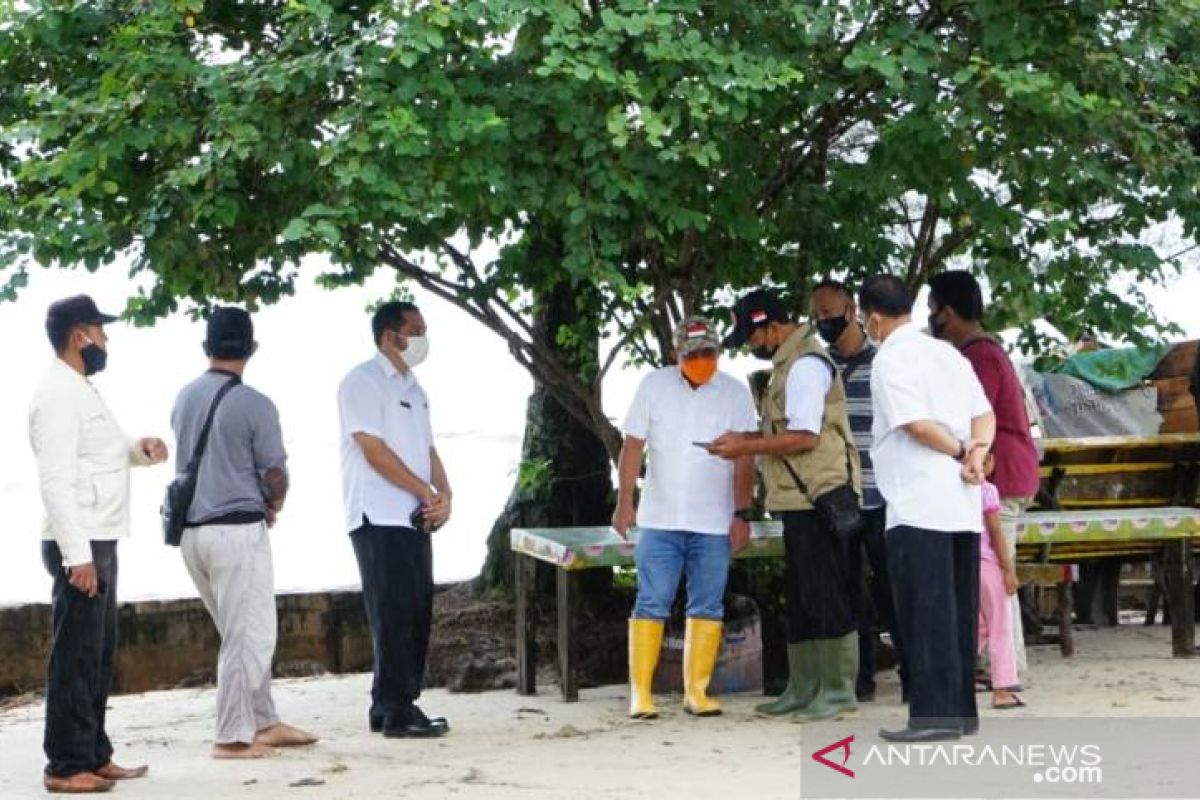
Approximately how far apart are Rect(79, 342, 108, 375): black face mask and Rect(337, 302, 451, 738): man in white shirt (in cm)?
144

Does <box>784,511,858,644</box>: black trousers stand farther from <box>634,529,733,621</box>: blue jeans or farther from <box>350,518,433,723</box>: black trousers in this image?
<box>350,518,433,723</box>: black trousers

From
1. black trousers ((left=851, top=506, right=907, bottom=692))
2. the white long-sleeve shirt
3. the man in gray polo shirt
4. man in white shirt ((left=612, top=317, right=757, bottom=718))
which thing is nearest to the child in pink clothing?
black trousers ((left=851, top=506, right=907, bottom=692))

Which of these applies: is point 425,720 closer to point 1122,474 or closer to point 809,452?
point 809,452

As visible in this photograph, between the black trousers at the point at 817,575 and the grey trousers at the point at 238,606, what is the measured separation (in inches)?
93.5

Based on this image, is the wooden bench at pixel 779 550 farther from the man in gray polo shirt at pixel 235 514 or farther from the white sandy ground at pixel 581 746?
the man in gray polo shirt at pixel 235 514

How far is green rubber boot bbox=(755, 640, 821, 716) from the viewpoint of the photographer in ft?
30.0

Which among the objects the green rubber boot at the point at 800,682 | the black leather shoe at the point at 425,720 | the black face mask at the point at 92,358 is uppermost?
the black face mask at the point at 92,358

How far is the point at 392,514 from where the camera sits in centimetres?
899

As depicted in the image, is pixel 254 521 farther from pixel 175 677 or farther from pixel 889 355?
pixel 175 677

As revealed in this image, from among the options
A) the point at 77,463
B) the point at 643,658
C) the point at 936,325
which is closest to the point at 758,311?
the point at 936,325

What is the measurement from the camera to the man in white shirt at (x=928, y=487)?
7.85 metres

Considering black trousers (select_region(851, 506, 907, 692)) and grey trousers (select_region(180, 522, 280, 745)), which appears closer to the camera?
grey trousers (select_region(180, 522, 280, 745))

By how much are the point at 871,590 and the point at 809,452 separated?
1.36 m

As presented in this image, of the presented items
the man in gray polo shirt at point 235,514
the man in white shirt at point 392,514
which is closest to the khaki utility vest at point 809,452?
the man in white shirt at point 392,514
